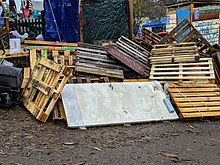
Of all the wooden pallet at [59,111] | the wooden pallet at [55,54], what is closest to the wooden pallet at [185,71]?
the wooden pallet at [55,54]

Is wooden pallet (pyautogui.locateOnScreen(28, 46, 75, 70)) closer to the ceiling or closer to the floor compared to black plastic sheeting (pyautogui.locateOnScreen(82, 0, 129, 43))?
closer to the floor

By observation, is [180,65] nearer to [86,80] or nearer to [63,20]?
[86,80]

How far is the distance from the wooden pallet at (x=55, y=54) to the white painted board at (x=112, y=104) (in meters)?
1.70

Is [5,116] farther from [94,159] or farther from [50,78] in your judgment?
[94,159]

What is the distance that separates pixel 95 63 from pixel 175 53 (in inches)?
79.1

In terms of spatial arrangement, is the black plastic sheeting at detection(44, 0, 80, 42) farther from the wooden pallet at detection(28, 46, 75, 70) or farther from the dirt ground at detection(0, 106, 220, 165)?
the dirt ground at detection(0, 106, 220, 165)

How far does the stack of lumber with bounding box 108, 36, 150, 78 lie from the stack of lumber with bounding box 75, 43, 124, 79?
214mm

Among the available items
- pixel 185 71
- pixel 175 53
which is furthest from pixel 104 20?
pixel 185 71

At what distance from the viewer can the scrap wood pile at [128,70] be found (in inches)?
245

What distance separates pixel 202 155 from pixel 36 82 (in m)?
3.45

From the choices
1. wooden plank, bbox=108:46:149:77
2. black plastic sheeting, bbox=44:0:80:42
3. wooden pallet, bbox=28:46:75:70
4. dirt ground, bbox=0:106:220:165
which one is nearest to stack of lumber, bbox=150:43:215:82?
wooden plank, bbox=108:46:149:77

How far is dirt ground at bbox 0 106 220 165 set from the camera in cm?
436

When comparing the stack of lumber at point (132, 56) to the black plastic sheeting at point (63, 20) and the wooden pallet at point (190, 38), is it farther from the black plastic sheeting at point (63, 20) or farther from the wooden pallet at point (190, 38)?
the black plastic sheeting at point (63, 20)

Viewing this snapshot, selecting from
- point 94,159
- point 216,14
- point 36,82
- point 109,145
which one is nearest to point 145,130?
point 109,145
